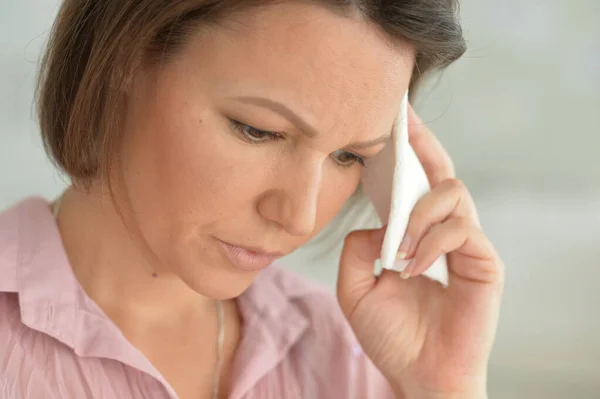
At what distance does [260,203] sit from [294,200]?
35 mm

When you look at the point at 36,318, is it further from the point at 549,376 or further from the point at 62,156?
the point at 549,376

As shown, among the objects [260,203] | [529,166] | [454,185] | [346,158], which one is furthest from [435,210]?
[529,166]

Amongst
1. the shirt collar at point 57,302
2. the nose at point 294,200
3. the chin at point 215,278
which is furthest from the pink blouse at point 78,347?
the nose at point 294,200

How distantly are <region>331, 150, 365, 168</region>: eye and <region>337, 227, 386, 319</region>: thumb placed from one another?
0.49 ft

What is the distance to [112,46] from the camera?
2.29 ft

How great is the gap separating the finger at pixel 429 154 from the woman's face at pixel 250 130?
181 mm

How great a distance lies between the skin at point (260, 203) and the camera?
0.66m

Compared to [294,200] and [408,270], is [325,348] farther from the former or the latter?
[294,200]

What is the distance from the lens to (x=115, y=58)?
699mm

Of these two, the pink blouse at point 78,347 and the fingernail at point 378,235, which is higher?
the fingernail at point 378,235

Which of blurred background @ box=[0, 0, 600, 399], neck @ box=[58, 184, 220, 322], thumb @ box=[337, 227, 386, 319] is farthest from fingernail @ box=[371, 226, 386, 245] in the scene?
blurred background @ box=[0, 0, 600, 399]

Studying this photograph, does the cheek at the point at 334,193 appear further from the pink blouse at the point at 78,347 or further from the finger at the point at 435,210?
the pink blouse at the point at 78,347

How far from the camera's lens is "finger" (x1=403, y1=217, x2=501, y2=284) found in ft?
2.81

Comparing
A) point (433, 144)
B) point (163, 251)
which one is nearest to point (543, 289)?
point (433, 144)
